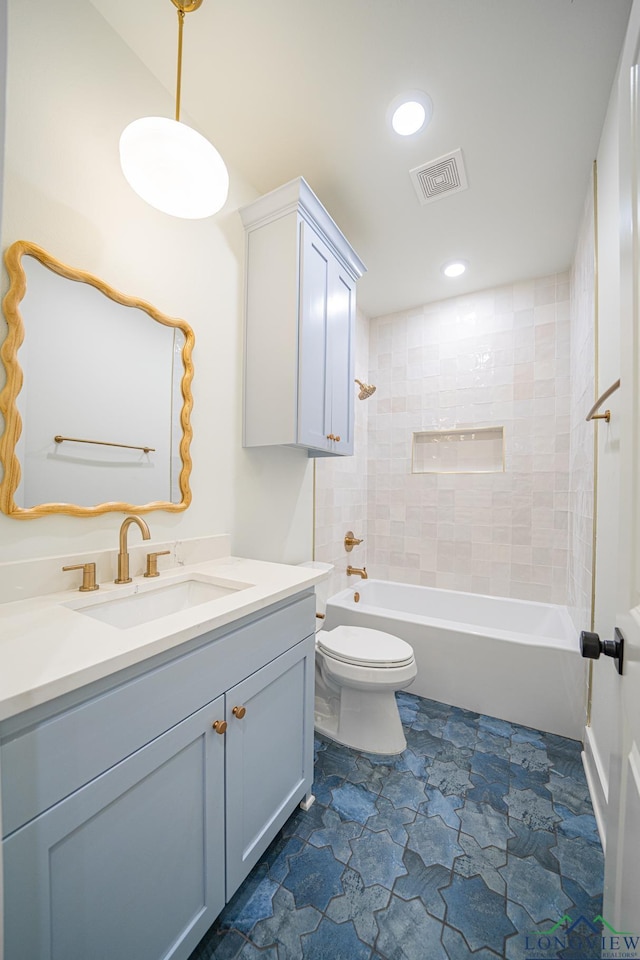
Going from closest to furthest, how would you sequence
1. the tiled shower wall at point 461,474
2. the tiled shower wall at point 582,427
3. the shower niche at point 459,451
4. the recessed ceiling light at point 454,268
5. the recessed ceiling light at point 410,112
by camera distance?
the recessed ceiling light at point 410,112 < the tiled shower wall at point 582,427 < the recessed ceiling light at point 454,268 < the tiled shower wall at point 461,474 < the shower niche at point 459,451

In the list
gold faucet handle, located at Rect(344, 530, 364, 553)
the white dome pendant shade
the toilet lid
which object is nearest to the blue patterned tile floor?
the toilet lid

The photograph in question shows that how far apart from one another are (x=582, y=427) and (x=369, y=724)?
1830 mm

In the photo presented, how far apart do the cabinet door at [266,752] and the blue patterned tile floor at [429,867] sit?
5.0 inches

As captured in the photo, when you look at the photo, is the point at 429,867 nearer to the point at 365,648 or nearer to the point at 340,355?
the point at 365,648

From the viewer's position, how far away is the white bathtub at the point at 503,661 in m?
1.82

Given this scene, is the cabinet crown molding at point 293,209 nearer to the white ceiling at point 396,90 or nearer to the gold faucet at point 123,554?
the white ceiling at point 396,90

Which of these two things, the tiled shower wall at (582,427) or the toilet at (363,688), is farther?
the tiled shower wall at (582,427)

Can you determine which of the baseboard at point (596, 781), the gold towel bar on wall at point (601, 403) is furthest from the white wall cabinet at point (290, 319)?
the baseboard at point (596, 781)

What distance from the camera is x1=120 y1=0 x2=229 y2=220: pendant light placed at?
3.36ft

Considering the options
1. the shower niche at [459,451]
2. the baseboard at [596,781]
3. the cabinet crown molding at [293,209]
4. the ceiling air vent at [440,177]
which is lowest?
the baseboard at [596,781]

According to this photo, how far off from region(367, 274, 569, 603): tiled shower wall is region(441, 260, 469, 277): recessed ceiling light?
0.33 metres

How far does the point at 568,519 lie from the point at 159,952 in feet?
8.63

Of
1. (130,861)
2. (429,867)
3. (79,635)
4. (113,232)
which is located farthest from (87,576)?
(429,867)

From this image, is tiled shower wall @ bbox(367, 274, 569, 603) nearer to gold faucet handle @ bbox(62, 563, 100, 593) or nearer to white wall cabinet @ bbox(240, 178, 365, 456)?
white wall cabinet @ bbox(240, 178, 365, 456)
